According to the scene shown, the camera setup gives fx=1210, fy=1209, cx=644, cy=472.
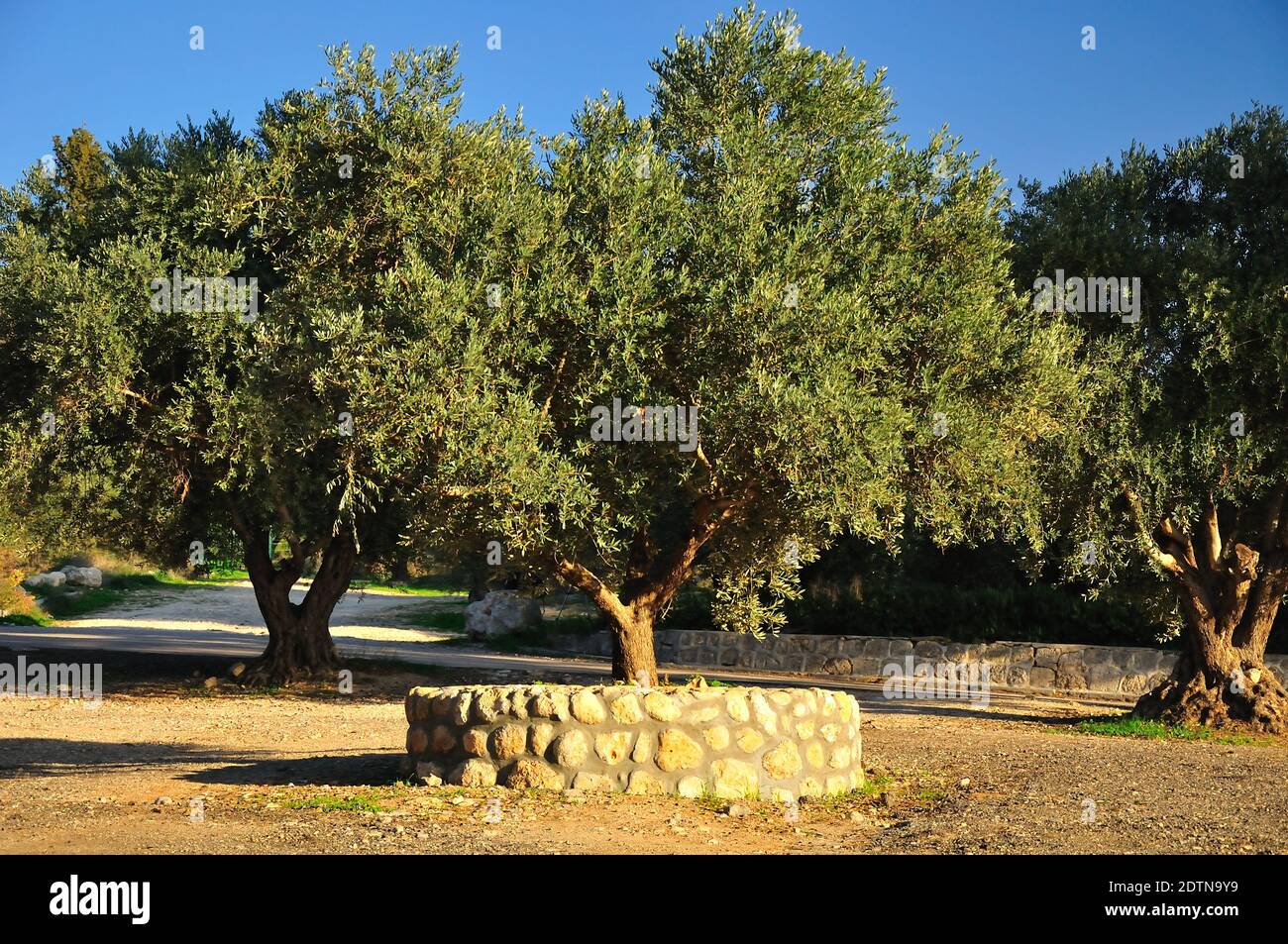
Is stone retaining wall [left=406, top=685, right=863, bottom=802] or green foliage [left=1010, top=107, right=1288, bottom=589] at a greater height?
green foliage [left=1010, top=107, right=1288, bottom=589]

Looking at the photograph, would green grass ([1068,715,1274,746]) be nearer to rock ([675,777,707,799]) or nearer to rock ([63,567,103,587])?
rock ([675,777,707,799])

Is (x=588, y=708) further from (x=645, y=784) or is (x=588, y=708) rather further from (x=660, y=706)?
(x=645, y=784)

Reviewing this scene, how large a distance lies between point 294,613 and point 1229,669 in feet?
52.7

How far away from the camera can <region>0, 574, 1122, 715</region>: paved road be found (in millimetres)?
25375

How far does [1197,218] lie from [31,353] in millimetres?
15680

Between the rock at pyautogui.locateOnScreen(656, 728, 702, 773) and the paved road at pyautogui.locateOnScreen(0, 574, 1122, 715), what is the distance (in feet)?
35.8

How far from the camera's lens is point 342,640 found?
33.3 metres

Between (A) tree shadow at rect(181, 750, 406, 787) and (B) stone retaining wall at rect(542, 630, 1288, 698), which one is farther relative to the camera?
(B) stone retaining wall at rect(542, 630, 1288, 698)

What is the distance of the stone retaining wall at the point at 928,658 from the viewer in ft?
80.2

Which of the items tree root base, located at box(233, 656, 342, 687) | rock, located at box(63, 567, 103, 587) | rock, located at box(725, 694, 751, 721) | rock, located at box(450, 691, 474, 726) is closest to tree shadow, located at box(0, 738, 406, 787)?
rock, located at box(450, 691, 474, 726)

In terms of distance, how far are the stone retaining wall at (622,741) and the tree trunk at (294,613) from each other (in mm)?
12629

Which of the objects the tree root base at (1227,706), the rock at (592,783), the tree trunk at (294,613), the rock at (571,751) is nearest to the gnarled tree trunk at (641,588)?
the rock at (571,751)

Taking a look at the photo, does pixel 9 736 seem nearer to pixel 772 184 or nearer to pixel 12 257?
pixel 12 257

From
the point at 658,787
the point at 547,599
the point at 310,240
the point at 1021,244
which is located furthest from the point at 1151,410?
the point at 547,599
